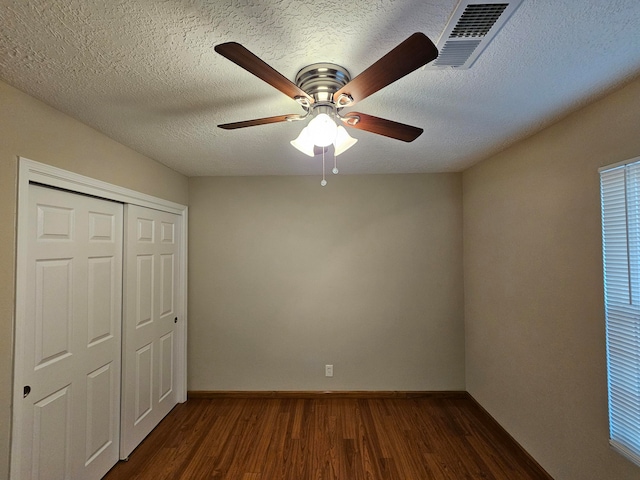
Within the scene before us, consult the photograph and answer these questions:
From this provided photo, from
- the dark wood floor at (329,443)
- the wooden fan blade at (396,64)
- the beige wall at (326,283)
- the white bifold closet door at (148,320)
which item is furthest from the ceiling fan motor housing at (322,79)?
the dark wood floor at (329,443)

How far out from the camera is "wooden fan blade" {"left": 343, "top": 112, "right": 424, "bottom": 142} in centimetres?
138

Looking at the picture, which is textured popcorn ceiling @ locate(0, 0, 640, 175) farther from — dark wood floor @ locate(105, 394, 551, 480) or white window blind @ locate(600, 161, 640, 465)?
dark wood floor @ locate(105, 394, 551, 480)

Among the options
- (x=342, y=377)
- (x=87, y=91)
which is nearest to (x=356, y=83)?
(x=87, y=91)

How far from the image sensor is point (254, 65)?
103 centimetres

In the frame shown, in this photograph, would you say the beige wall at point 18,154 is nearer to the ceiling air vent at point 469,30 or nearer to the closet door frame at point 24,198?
→ the closet door frame at point 24,198

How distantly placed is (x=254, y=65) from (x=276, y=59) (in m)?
0.37

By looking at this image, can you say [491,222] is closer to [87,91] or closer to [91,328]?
[87,91]

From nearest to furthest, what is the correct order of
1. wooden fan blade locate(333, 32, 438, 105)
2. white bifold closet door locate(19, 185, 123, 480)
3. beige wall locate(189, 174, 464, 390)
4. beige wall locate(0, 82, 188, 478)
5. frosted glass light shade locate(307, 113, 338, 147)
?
1. wooden fan blade locate(333, 32, 438, 105)
2. frosted glass light shade locate(307, 113, 338, 147)
3. beige wall locate(0, 82, 188, 478)
4. white bifold closet door locate(19, 185, 123, 480)
5. beige wall locate(189, 174, 464, 390)

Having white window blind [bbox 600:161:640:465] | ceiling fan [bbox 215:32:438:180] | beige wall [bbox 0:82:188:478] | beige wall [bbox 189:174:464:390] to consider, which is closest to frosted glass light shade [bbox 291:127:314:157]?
ceiling fan [bbox 215:32:438:180]

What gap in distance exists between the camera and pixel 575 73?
1430 millimetres

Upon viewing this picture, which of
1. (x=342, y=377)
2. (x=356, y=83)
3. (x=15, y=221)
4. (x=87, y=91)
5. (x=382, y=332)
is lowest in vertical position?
(x=342, y=377)

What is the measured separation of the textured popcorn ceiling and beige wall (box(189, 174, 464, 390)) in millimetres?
1302

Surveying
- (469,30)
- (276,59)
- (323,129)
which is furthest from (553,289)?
(276,59)

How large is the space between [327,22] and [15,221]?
5.70ft
